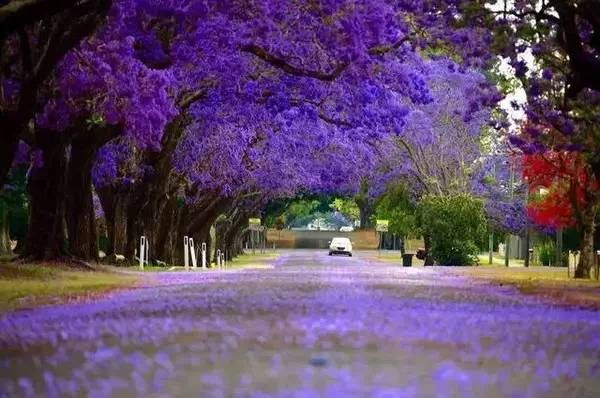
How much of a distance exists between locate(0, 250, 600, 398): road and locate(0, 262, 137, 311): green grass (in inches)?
57.6

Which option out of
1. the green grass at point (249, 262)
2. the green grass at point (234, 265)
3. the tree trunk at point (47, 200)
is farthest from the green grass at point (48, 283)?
the green grass at point (249, 262)

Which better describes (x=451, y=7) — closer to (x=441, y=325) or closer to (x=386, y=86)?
(x=386, y=86)

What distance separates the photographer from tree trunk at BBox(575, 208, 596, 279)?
133 feet

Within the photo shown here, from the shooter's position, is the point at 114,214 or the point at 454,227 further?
the point at 454,227

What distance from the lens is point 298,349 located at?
12289mm

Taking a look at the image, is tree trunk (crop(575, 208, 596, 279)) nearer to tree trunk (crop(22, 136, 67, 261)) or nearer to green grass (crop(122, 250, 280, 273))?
green grass (crop(122, 250, 280, 273))

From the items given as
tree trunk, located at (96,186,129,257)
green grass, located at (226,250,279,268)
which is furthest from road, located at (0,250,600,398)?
green grass, located at (226,250,279,268)

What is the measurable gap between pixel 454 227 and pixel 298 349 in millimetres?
45117

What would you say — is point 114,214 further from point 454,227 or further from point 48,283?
point 454,227

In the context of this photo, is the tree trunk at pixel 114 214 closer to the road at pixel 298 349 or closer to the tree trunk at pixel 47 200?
the tree trunk at pixel 47 200

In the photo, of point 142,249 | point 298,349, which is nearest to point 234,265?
point 142,249

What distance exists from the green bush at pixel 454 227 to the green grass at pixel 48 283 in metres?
24.5

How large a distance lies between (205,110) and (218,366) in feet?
91.5

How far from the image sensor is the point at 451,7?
86.3 feet
